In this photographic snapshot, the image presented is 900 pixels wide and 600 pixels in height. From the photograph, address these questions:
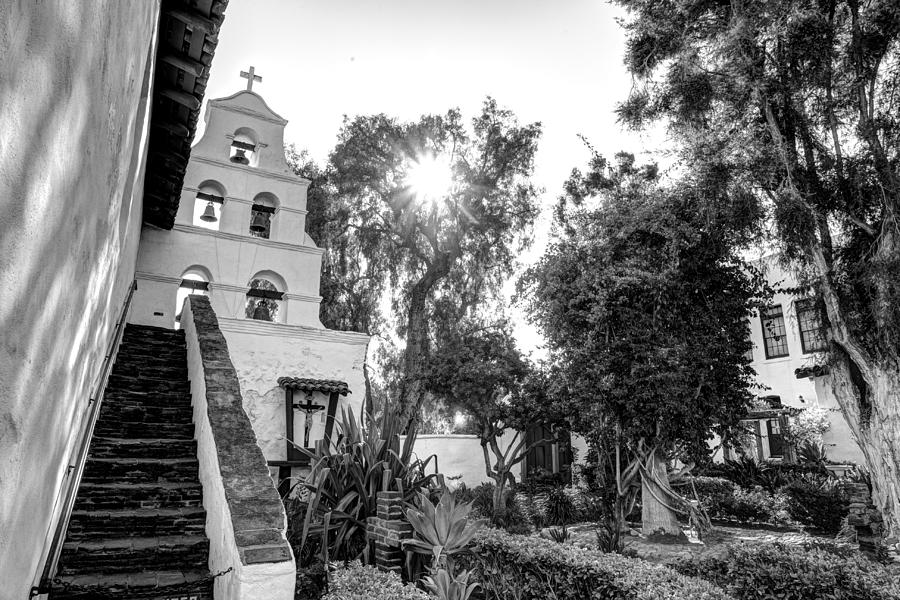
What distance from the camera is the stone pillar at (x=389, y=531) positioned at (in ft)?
16.1

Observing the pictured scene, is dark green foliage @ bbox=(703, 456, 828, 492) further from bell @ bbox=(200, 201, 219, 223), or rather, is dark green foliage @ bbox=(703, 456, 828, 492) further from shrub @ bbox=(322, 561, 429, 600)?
bell @ bbox=(200, 201, 219, 223)

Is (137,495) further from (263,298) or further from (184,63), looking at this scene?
(263,298)

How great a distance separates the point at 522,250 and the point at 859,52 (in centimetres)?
1177

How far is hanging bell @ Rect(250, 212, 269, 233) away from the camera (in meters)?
12.2

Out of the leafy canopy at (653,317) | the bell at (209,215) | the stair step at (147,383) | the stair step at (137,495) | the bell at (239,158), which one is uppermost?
the bell at (239,158)

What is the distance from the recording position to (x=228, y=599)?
11.3 feet

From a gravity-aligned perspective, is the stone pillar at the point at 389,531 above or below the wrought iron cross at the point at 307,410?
below

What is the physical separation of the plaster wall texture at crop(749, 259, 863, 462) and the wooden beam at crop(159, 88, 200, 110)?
1522 cm

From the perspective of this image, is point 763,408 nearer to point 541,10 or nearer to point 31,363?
point 541,10

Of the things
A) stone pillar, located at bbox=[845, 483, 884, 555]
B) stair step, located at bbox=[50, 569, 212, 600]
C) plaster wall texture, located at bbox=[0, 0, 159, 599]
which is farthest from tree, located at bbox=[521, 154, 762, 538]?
plaster wall texture, located at bbox=[0, 0, 159, 599]

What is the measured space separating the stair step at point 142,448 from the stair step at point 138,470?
0.11 meters

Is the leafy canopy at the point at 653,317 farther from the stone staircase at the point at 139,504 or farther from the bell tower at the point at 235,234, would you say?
the stone staircase at the point at 139,504

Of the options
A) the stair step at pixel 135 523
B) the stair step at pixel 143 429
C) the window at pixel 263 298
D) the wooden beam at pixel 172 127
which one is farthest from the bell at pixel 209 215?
the stair step at pixel 135 523

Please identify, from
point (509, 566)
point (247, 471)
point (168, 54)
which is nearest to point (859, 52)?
point (509, 566)
